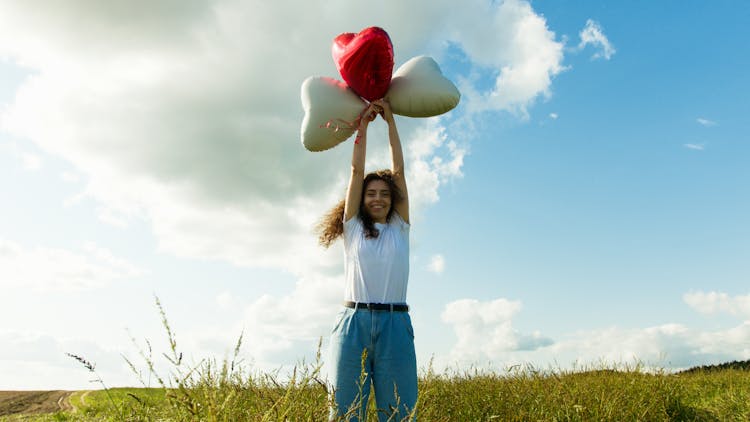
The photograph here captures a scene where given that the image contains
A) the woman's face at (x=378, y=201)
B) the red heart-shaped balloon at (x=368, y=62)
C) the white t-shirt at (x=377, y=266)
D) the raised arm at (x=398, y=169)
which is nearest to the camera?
the white t-shirt at (x=377, y=266)

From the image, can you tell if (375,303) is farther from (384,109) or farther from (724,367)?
(724,367)

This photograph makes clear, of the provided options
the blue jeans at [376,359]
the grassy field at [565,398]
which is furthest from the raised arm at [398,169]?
the grassy field at [565,398]

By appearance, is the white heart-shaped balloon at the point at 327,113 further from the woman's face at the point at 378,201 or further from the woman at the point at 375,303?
the woman's face at the point at 378,201

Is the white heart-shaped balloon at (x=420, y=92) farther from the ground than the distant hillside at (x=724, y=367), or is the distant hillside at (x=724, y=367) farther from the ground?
the white heart-shaped balloon at (x=420, y=92)

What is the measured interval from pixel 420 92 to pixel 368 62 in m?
0.44

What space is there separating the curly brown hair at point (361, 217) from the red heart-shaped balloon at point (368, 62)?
0.76 m

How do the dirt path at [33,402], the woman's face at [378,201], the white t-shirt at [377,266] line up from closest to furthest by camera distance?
the white t-shirt at [377,266] < the woman's face at [378,201] < the dirt path at [33,402]

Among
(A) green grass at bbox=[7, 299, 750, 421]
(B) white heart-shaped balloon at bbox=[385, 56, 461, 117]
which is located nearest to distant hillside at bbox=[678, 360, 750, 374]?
(A) green grass at bbox=[7, 299, 750, 421]

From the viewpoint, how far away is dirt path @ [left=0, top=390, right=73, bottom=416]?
30.2ft

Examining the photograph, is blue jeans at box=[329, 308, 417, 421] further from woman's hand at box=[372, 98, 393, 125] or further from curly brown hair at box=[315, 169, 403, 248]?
woman's hand at box=[372, 98, 393, 125]

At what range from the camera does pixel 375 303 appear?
2.89m

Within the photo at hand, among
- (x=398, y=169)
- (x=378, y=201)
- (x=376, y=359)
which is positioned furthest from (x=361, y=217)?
(x=376, y=359)

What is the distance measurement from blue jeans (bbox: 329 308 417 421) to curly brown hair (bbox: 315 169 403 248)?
1.64ft

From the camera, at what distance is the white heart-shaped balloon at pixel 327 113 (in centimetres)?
381
